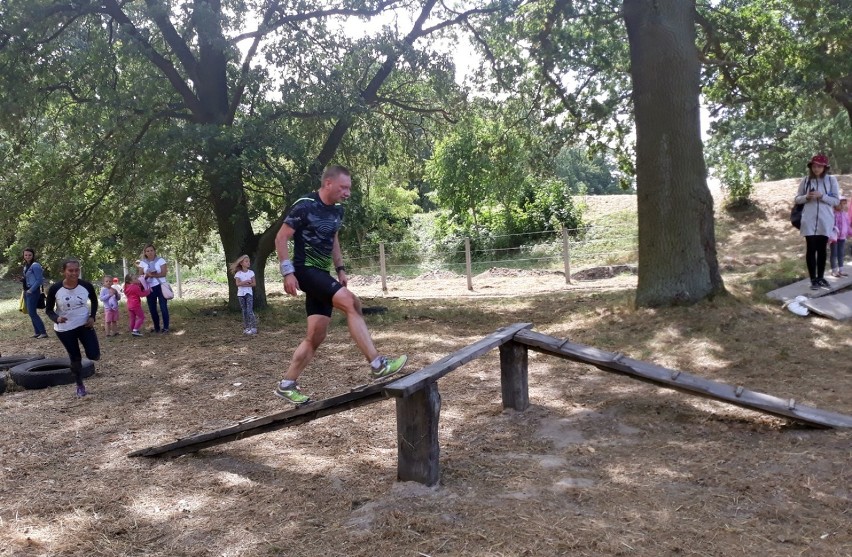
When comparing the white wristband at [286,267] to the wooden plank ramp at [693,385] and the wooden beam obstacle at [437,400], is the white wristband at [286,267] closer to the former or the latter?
the wooden beam obstacle at [437,400]

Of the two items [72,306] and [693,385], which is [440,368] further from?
[72,306]

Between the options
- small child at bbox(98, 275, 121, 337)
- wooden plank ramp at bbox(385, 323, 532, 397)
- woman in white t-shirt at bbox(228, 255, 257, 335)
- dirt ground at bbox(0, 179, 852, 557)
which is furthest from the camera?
small child at bbox(98, 275, 121, 337)

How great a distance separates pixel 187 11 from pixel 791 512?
11.6 metres

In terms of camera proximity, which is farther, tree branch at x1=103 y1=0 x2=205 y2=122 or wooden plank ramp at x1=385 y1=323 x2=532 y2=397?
tree branch at x1=103 y1=0 x2=205 y2=122

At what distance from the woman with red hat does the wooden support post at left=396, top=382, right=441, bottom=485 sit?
658 cm

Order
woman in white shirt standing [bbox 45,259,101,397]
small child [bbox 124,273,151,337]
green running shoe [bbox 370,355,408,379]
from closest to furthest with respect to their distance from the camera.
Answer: green running shoe [bbox 370,355,408,379] < woman in white shirt standing [bbox 45,259,101,397] < small child [bbox 124,273,151,337]

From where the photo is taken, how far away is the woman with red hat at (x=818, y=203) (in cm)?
884

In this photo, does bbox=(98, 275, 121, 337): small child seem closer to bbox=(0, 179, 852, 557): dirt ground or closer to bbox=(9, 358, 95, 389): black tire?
bbox=(0, 179, 852, 557): dirt ground

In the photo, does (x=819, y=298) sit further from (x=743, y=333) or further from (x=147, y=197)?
(x=147, y=197)

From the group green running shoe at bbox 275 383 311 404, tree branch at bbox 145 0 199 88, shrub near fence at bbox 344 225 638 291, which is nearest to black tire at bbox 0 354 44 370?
green running shoe at bbox 275 383 311 404

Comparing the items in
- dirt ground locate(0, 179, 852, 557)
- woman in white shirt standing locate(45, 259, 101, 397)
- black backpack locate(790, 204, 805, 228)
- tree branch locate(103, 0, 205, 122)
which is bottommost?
dirt ground locate(0, 179, 852, 557)

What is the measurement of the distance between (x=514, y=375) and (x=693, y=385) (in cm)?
147

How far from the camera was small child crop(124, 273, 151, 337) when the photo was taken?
12320mm

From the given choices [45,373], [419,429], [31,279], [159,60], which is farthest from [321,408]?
[159,60]
